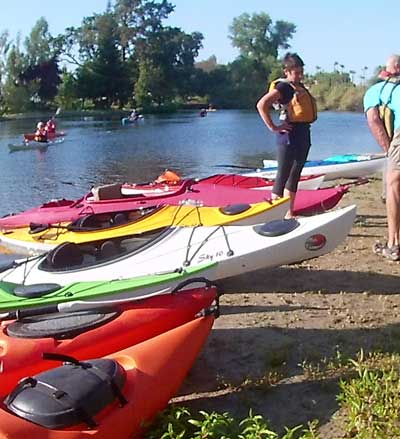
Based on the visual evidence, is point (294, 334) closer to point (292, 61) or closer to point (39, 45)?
point (292, 61)

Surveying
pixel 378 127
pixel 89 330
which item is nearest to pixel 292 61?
pixel 378 127

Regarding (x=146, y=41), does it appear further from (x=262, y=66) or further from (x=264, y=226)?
(x=264, y=226)

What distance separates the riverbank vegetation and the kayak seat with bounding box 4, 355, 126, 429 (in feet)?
170

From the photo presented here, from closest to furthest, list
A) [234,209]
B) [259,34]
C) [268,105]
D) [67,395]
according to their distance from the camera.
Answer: [67,395], [268,105], [234,209], [259,34]

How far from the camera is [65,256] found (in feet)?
15.8

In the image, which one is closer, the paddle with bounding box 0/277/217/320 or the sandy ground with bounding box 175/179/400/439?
the sandy ground with bounding box 175/179/400/439

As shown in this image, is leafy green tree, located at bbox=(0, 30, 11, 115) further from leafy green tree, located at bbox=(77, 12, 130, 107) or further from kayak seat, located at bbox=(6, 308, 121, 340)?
kayak seat, located at bbox=(6, 308, 121, 340)

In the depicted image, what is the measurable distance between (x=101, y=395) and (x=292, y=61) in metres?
3.75

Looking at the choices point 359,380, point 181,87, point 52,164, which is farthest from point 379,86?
point 181,87

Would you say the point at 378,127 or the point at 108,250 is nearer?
the point at 378,127

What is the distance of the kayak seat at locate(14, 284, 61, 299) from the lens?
393cm

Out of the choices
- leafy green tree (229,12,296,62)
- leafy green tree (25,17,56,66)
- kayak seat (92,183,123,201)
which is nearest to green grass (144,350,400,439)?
kayak seat (92,183,123,201)

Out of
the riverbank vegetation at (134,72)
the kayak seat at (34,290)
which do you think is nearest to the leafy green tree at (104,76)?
the riverbank vegetation at (134,72)

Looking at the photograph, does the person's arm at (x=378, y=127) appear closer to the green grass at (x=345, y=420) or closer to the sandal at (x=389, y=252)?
the sandal at (x=389, y=252)
